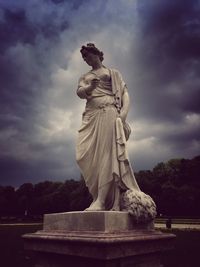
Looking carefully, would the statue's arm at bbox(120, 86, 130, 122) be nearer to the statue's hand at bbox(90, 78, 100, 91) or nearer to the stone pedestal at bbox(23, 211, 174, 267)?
the statue's hand at bbox(90, 78, 100, 91)

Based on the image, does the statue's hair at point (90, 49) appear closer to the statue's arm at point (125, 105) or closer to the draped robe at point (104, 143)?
the draped robe at point (104, 143)

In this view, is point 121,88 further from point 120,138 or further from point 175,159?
point 175,159

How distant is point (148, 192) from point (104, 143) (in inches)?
1933

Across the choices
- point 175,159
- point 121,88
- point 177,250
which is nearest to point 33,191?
point 175,159

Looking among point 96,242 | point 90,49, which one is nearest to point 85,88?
point 90,49

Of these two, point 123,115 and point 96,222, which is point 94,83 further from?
point 96,222

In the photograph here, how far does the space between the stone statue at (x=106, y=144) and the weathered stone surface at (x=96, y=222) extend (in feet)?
0.67

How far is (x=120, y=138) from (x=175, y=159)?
6717 centimetres

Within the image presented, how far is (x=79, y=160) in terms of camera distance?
7.32 metres

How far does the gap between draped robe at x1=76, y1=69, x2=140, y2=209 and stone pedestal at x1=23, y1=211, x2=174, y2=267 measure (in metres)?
0.81

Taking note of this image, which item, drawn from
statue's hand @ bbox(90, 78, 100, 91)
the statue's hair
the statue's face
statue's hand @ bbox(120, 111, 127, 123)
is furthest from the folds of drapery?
the statue's hair

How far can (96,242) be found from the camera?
541cm

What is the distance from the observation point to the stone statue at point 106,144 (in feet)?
22.2

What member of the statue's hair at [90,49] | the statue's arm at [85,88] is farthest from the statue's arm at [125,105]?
the statue's hair at [90,49]
